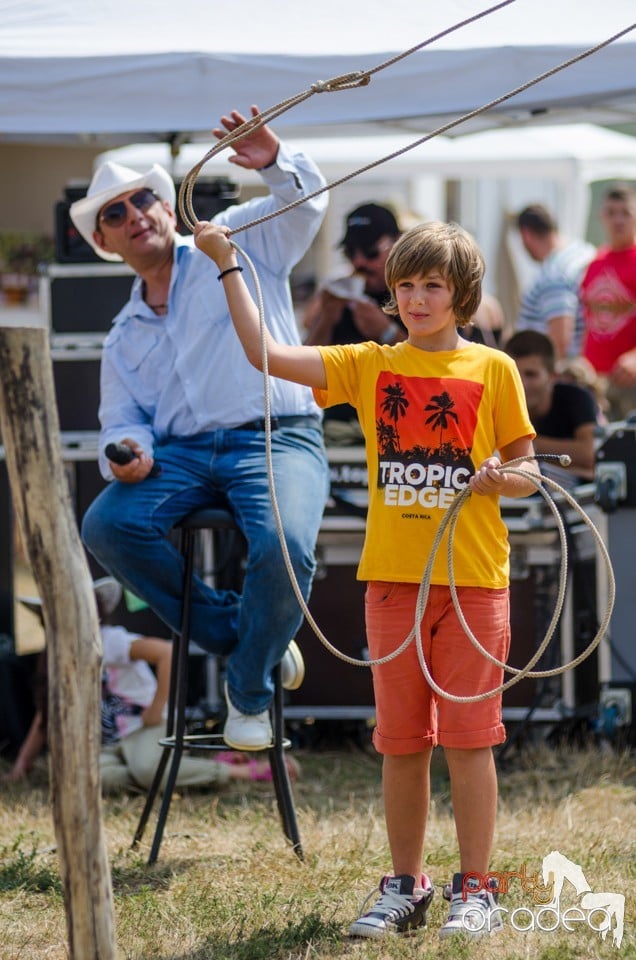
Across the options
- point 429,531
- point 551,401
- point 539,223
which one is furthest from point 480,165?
point 429,531

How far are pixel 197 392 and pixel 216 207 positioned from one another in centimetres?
154

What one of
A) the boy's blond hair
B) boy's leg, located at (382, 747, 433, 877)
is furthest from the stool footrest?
the boy's blond hair

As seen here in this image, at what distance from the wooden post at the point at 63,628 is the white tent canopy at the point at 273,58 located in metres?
2.25

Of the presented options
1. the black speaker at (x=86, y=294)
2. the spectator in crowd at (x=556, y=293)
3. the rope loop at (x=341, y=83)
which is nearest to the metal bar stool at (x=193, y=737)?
the rope loop at (x=341, y=83)

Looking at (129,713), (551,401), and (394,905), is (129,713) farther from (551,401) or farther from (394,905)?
(394,905)

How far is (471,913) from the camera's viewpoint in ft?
9.65

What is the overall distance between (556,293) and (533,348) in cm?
318

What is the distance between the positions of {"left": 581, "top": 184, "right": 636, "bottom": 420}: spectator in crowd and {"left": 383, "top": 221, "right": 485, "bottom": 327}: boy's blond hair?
17.4 feet

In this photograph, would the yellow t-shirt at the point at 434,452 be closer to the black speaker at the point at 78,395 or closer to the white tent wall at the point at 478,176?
the black speaker at the point at 78,395

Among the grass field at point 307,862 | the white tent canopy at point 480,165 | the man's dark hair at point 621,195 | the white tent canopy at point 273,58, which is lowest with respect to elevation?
the grass field at point 307,862

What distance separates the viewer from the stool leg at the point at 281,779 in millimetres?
3768

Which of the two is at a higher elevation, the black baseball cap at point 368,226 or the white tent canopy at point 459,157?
the white tent canopy at point 459,157

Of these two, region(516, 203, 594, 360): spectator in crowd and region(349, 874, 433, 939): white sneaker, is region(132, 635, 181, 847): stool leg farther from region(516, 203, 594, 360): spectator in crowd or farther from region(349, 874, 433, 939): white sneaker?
region(516, 203, 594, 360): spectator in crowd
